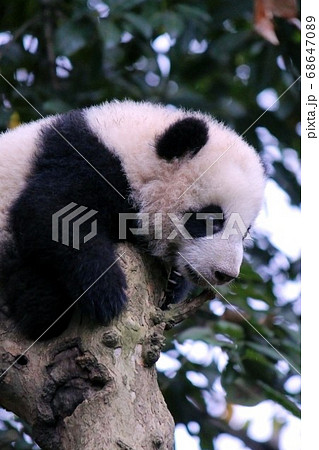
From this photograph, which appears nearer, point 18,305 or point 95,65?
point 18,305

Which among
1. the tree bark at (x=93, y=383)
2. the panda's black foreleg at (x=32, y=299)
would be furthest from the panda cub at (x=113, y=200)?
the tree bark at (x=93, y=383)

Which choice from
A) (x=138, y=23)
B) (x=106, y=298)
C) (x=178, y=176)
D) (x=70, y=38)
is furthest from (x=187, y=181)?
(x=70, y=38)

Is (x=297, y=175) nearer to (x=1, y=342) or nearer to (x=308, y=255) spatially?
(x=308, y=255)

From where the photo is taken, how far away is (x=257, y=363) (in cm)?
A: 449

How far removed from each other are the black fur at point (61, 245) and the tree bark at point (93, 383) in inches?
3.4

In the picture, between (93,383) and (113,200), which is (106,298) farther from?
(113,200)

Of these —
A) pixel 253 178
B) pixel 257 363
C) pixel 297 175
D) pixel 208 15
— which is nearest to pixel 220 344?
pixel 257 363

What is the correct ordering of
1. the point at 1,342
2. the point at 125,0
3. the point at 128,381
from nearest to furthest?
the point at 128,381 < the point at 1,342 < the point at 125,0

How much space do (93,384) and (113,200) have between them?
966 millimetres

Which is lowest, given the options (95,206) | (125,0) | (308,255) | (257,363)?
(257,363)

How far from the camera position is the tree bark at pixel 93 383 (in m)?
2.77

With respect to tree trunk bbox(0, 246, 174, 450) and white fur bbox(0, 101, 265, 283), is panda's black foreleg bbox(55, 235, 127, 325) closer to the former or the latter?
tree trunk bbox(0, 246, 174, 450)

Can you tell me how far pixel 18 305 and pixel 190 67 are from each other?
290 centimetres

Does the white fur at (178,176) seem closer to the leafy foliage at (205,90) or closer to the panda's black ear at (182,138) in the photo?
the panda's black ear at (182,138)
